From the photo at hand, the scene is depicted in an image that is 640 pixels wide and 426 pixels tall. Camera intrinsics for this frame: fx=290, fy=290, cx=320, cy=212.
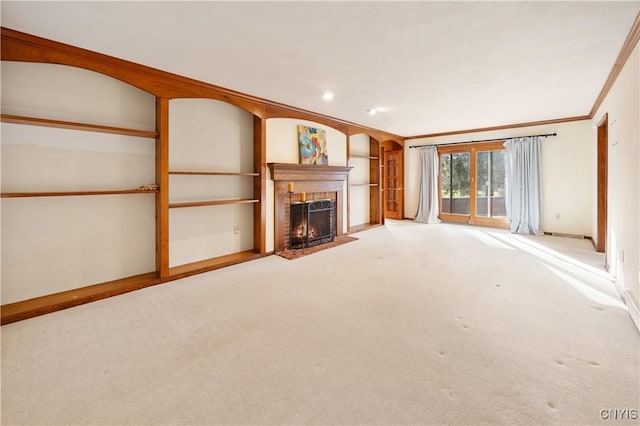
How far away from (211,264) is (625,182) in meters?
4.72

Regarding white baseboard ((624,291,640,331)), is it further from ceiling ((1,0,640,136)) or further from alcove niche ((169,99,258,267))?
alcove niche ((169,99,258,267))

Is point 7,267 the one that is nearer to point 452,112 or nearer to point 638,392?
point 638,392

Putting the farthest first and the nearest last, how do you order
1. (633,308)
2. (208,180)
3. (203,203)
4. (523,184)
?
(523,184), (208,180), (203,203), (633,308)

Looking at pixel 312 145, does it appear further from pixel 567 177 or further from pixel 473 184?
pixel 567 177

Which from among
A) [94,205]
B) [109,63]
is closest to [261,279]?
[94,205]

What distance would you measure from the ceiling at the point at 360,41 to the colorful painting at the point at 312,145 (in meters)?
1.09

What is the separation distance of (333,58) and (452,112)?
3194 millimetres

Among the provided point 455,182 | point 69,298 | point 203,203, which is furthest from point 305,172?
point 455,182

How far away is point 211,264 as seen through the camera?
3.93 m

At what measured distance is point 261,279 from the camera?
139 inches

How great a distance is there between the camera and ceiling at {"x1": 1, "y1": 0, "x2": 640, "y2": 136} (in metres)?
2.14

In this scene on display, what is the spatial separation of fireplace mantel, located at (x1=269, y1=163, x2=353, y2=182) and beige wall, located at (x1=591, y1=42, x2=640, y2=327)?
389 centimetres

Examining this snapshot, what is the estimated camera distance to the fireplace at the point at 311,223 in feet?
16.4

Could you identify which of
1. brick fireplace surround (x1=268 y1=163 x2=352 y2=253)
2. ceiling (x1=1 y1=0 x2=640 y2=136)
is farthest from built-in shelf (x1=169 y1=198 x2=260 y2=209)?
ceiling (x1=1 y1=0 x2=640 y2=136)
